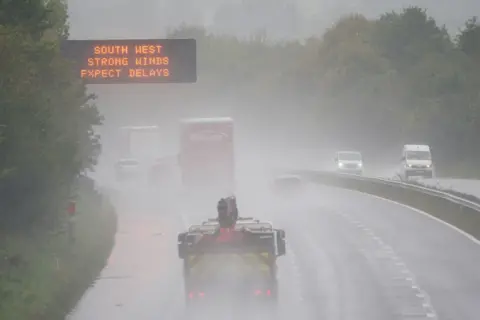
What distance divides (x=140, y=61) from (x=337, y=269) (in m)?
13.0

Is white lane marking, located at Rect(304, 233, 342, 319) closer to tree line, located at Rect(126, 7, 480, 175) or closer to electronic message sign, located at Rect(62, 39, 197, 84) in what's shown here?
electronic message sign, located at Rect(62, 39, 197, 84)

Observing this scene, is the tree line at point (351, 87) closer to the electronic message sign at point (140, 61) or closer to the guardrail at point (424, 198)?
the electronic message sign at point (140, 61)

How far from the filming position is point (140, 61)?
37.5 m

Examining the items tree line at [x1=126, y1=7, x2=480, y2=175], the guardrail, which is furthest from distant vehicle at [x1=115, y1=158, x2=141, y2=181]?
tree line at [x1=126, y1=7, x2=480, y2=175]

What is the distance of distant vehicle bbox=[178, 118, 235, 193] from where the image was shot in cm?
5534

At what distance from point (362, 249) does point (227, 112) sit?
108420mm

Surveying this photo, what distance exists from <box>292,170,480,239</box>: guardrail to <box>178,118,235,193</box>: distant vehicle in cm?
729

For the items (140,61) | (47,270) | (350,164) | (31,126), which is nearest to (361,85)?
(350,164)

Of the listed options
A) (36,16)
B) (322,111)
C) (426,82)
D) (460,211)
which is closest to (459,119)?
(426,82)

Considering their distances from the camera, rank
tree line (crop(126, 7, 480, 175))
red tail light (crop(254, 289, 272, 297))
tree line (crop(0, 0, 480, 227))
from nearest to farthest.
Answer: red tail light (crop(254, 289, 272, 297)) → tree line (crop(0, 0, 480, 227)) → tree line (crop(126, 7, 480, 175))

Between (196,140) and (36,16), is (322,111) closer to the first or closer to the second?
(196,140)

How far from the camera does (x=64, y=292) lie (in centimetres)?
2027

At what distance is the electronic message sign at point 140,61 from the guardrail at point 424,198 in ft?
30.9

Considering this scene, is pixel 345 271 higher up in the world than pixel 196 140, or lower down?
lower down
